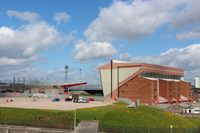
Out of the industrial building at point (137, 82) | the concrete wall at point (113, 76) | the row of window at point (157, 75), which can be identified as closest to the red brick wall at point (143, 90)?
the industrial building at point (137, 82)

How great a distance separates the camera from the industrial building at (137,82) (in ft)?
412

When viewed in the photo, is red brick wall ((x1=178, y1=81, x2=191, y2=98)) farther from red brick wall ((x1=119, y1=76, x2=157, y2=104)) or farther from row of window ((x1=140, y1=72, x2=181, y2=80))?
red brick wall ((x1=119, y1=76, x2=157, y2=104))

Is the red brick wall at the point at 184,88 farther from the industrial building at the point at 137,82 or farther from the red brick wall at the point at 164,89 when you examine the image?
the red brick wall at the point at 164,89

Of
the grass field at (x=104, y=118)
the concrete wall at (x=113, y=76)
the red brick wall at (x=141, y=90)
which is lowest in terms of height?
the grass field at (x=104, y=118)

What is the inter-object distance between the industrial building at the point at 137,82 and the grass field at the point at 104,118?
51.7 meters

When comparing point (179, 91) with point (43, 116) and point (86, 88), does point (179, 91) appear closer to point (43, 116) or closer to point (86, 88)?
point (86, 88)

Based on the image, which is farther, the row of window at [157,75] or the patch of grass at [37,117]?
the row of window at [157,75]

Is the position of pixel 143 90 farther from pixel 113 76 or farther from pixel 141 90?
pixel 113 76

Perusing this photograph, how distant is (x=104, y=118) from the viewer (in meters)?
66.8

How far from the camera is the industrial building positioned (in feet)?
412

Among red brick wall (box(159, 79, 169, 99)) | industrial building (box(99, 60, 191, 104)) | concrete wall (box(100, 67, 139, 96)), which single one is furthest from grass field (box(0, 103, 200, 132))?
red brick wall (box(159, 79, 169, 99))

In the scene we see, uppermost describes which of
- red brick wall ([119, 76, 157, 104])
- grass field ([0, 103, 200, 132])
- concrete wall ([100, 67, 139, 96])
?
concrete wall ([100, 67, 139, 96])

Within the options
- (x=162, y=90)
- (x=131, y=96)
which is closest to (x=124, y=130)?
(x=131, y=96)

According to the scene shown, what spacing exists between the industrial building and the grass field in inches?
2034
